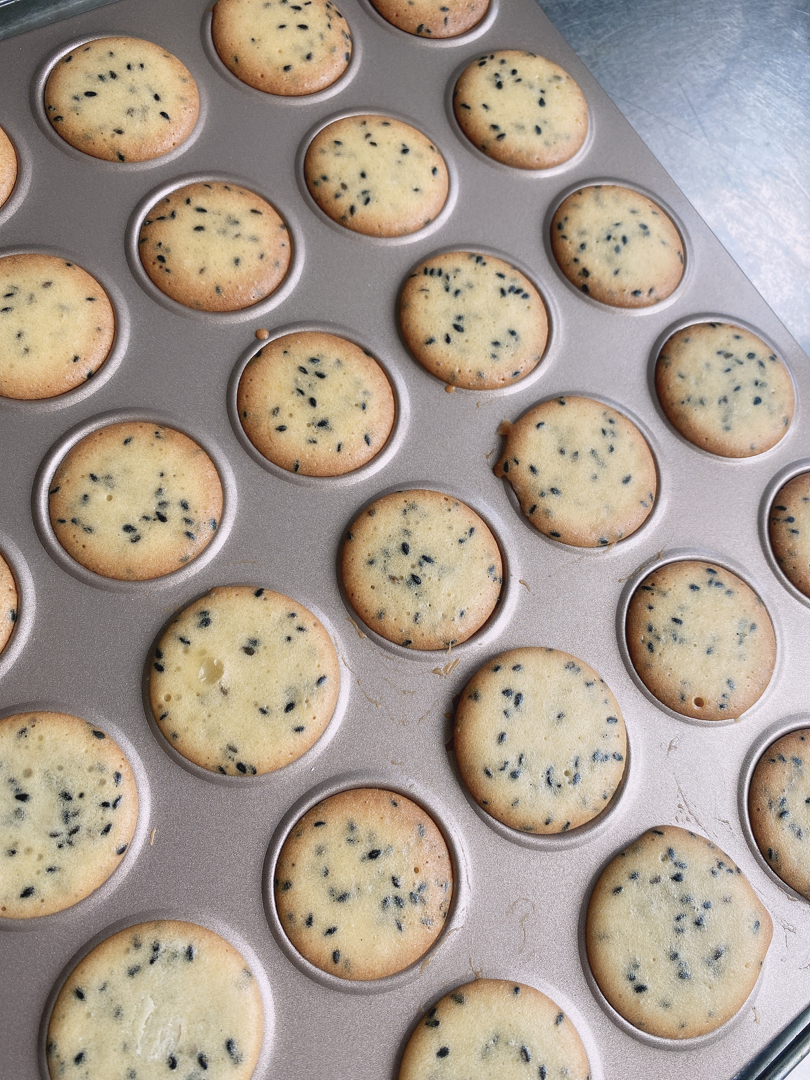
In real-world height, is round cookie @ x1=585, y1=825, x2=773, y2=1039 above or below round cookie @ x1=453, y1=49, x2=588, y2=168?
below

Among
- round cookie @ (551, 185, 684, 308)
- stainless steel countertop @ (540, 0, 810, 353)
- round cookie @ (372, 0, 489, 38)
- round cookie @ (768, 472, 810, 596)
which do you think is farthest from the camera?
stainless steel countertop @ (540, 0, 810, 353)

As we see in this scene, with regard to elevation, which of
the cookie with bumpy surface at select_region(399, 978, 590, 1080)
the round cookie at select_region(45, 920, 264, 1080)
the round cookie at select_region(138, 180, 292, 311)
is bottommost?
the round cookie at select_region(45, 920, 264, 1080)

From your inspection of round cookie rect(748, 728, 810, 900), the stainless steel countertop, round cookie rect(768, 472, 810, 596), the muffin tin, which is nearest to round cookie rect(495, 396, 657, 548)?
the muffin tin

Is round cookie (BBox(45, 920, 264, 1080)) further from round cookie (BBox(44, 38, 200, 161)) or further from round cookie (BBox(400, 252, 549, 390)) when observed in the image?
round cookie (BBox(44, 38, 200, 161))

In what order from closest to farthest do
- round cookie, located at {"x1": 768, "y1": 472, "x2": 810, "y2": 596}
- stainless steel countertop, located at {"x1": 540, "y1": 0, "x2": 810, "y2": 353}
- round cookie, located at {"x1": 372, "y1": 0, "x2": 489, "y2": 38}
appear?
round cookie, located at {"x1": 768, "y1": 472, "x2": 810, "y2": 596} → round cookie, located at {"x1": 372, "y1": 0, "x2": 489, "y2": 38} → stainless steel countertop, located at {"x1": 540, "y1": 0, "x2": 810, "y2": 353}

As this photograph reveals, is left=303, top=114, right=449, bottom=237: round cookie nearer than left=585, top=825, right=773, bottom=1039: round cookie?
No

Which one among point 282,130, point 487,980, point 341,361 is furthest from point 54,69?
point 487,980

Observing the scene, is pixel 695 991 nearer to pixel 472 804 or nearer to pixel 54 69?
pixel 472 804
